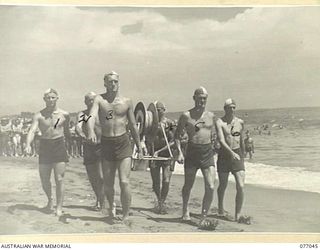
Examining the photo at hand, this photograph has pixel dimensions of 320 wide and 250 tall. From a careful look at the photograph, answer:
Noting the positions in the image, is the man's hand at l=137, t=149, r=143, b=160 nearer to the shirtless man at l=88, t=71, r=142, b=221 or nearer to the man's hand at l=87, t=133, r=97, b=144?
the shirtless man at l=88, t=71, r=142, b=221

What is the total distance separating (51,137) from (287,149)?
0.81 metres

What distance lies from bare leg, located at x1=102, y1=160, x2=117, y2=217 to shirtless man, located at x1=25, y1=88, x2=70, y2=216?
132 millimetres

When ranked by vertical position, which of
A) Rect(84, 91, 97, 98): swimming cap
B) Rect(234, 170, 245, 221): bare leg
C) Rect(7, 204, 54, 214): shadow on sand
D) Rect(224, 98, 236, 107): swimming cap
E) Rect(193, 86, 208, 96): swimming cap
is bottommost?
Rect(7, 204, 54, 214): shadow on sand

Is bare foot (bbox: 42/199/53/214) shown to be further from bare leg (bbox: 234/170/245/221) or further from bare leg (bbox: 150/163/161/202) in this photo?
bare leg (bbox: 234/170/245/221)

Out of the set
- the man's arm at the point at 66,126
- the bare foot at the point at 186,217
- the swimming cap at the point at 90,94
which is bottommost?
the bare foot at the point at 186,217

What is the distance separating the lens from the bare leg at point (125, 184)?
1898 mm

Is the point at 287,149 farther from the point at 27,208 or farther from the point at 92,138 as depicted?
the point at 27,208

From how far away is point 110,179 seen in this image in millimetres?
1911

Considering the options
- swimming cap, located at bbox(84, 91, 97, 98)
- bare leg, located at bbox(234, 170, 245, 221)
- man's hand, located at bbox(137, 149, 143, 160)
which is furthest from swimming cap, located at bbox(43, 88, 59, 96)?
bare leg, located at bbox(234, 170, 245, 221)

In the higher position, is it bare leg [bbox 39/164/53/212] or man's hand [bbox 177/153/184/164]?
man's hand [bbox 177/153/184/164]

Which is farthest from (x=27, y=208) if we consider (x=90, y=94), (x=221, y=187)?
(x=221, y=187)

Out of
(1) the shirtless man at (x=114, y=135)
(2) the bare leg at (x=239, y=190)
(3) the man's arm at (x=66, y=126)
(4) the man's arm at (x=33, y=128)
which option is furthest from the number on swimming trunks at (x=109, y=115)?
(2) the bare leg at (x=239, y=190)

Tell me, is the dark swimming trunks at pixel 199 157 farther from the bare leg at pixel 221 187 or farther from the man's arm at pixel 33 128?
the man's arm at pixel 33 128

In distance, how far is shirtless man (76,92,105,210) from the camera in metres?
1.90
